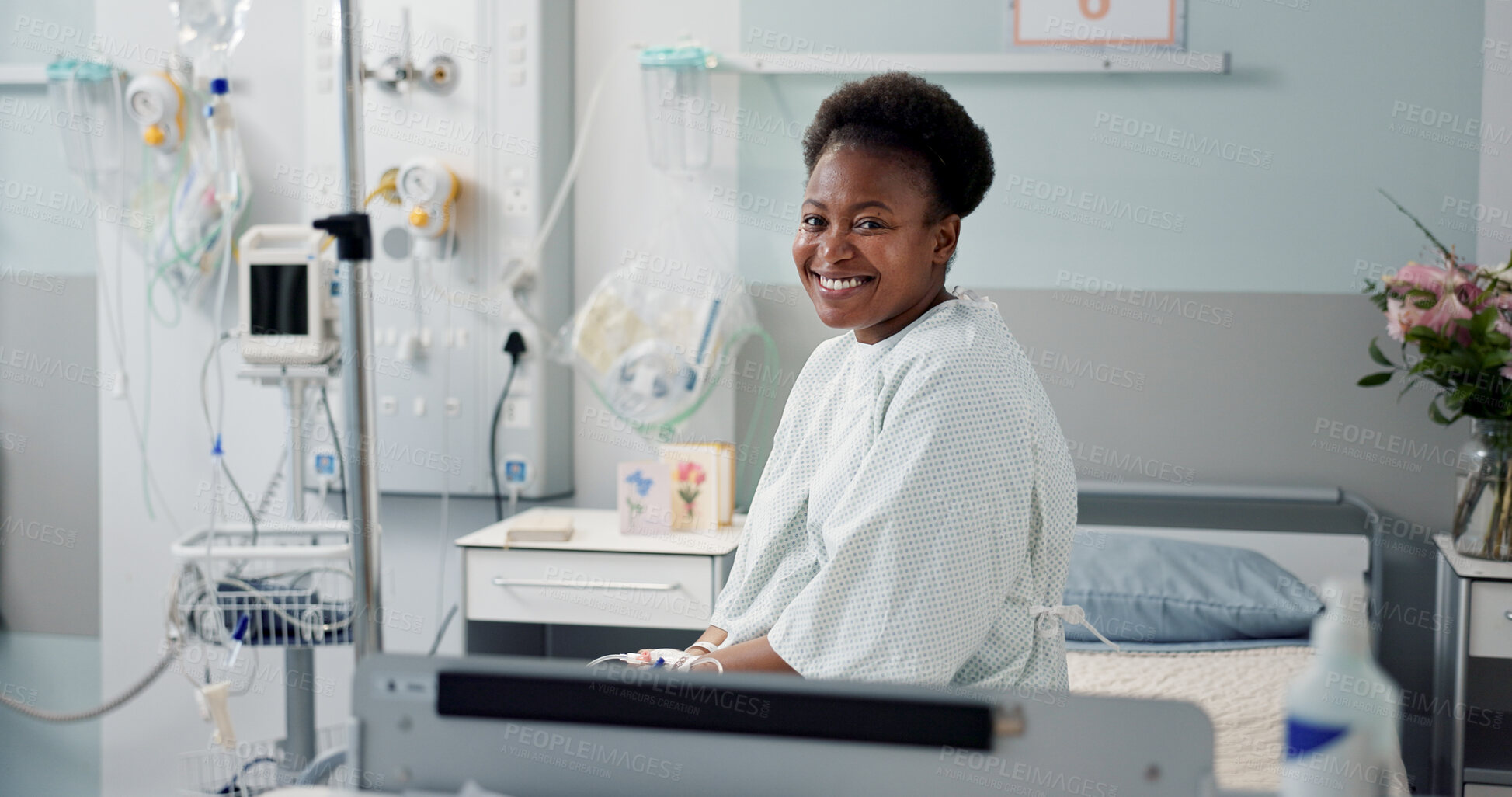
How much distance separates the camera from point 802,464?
1335 millimetres

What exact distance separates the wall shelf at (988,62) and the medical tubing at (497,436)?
90cm

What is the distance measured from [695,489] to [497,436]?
23.0 inches

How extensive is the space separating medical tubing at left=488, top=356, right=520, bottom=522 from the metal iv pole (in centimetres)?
147

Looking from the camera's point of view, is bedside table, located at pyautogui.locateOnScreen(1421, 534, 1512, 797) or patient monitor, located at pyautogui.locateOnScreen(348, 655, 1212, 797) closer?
patient monitor, located at pyautogui.locateOnScreen(348, 655, 1212, 797)

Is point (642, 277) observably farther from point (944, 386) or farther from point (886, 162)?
point (944, 386)

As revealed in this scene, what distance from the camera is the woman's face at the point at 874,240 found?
1284 mm

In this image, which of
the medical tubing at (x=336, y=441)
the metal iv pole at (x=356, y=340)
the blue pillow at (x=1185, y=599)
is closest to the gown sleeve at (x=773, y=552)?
the metal iv pole at (x=356, y=340)

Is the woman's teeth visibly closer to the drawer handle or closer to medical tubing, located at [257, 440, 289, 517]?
the drawer handle

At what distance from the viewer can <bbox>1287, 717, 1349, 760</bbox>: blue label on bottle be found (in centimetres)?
64

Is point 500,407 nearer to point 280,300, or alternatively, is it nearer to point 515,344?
point 515,344

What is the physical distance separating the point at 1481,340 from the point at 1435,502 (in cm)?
56

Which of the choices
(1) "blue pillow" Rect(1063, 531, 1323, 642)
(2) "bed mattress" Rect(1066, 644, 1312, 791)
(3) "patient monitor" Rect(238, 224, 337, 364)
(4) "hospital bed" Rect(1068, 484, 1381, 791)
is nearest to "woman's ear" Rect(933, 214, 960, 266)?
(2) "bed mattress" Rect(1066, 644, 1312, 791)

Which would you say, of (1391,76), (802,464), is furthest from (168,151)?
(1391,76)

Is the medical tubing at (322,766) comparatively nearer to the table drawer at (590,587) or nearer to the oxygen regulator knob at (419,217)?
the table drawer at (590,587)
